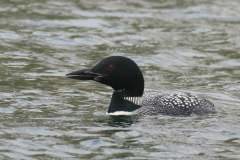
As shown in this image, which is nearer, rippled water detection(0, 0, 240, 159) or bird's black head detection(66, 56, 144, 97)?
rippled water detection(0, 0, 240, 159)

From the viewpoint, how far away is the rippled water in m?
5.57

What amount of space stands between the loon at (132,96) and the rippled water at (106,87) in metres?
0.17

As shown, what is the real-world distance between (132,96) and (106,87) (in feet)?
5.99

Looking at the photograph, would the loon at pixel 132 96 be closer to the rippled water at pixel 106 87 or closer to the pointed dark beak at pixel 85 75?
the pointed dark beak at pixel 85 75

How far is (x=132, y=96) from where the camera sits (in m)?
6.82

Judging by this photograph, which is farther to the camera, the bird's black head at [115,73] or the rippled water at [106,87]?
the bird's black head at [115,73]

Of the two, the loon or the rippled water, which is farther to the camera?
the loon

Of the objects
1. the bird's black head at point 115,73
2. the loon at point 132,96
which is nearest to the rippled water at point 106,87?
the loon at point 132,96

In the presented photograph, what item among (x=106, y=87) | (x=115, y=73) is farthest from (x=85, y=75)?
(x=106, y=87)

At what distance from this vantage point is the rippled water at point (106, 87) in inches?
219

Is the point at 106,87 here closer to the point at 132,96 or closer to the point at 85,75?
the point at 132,96

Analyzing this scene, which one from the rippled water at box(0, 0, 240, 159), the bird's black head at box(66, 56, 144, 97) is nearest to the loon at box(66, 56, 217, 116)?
the bird's black head at box(66, 56, 144, 97)

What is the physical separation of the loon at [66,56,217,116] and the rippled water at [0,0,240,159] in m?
0.17

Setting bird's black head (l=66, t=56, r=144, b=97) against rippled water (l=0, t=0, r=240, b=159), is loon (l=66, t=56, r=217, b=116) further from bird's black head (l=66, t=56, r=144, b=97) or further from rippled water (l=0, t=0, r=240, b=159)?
rippled water (l=0, t=0, r=240, b=159)
